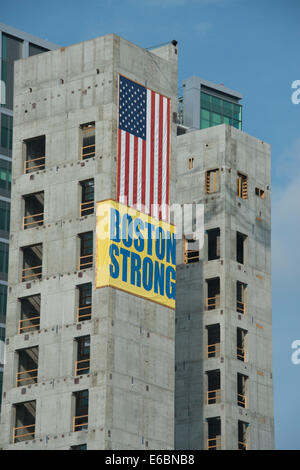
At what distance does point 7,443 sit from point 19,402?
3.35 m

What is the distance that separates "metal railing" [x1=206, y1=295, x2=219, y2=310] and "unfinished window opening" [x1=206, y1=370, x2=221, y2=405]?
628cm

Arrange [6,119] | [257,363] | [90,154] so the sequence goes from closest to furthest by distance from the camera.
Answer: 1. [90,154]
2. [257,363]
3. [6,119]

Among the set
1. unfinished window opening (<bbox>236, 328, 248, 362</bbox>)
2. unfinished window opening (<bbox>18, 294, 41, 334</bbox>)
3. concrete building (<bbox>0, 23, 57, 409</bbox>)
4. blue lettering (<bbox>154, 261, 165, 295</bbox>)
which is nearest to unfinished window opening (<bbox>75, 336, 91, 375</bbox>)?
unfinished window opening (<bbox>18, 294, 41, 334</bbox>)

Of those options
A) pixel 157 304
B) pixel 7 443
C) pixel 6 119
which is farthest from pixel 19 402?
pixel 6 119

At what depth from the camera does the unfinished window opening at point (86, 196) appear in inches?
4670

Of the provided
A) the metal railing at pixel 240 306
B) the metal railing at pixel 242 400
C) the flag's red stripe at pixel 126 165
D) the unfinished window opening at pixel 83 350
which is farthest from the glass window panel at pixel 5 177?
the unfinished window opening at pixel 83 350

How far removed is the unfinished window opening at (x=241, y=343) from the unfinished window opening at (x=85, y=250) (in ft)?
79.7

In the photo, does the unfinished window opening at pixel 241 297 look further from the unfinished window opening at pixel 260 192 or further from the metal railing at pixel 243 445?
the metal railing at pixel 243 445

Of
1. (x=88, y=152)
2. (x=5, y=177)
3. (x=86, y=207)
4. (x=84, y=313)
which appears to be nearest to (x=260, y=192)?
(x=88, y=152)

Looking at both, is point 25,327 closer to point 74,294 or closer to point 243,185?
point 74,294

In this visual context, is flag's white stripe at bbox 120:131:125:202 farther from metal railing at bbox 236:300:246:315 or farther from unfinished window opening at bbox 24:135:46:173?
metal railing at bbox 236:300:246:315
